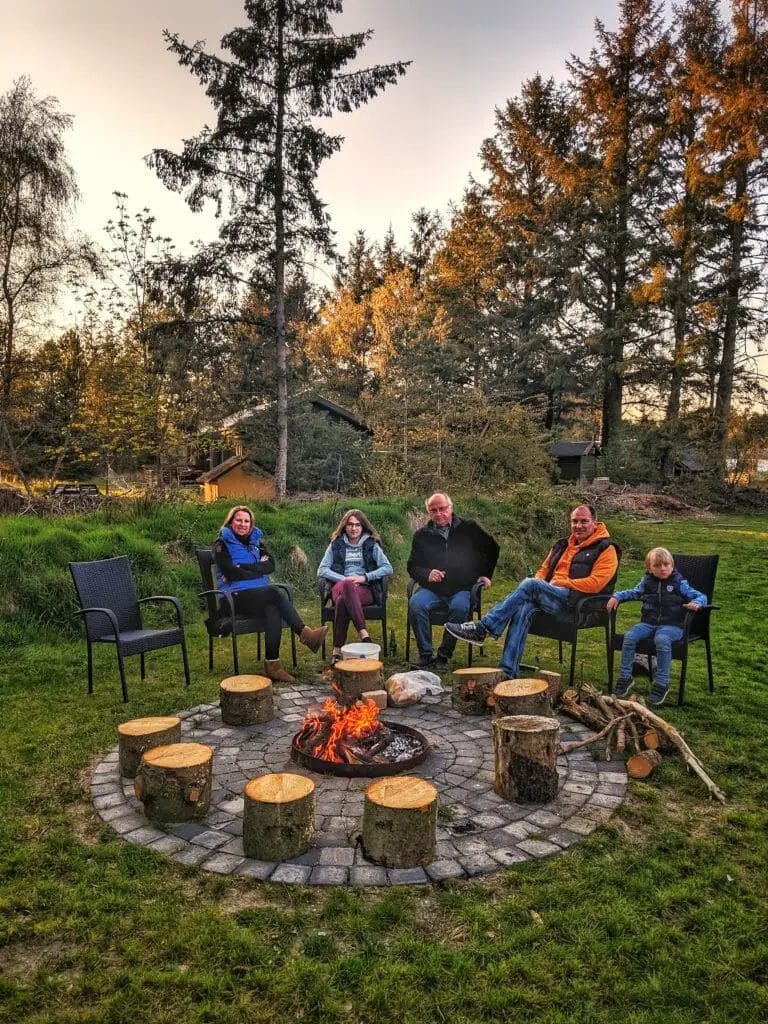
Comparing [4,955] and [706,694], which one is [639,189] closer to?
[706,694]

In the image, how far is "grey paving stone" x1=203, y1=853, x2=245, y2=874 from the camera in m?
2.63

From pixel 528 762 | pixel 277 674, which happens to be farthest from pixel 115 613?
pixel 528 762

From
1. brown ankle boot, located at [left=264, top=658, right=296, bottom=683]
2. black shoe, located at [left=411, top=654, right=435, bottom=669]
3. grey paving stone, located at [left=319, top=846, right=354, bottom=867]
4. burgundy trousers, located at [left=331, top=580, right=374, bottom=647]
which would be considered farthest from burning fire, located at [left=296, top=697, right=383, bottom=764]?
black shoe, located at [left=411, top=654, right=435, bottom=669]

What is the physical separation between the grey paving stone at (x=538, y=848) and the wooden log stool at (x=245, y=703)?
1.99 m

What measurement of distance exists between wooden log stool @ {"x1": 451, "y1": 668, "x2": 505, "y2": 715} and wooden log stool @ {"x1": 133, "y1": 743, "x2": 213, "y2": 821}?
1965 millimetres

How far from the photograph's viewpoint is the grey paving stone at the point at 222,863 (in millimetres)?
2631

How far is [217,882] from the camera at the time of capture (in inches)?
100

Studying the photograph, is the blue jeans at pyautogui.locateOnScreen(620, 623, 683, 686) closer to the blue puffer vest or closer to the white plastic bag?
the white plastic bag

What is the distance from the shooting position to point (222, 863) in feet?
8.77

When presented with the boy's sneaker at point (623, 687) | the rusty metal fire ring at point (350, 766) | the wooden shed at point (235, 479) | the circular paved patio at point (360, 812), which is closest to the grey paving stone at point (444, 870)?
the circular paved patio at point (360, 812)

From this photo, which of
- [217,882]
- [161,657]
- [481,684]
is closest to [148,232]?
[161,657]

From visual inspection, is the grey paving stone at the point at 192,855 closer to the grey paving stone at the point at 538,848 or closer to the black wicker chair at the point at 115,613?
the grey paving stone at the point at 538,848

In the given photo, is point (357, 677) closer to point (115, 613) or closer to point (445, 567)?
point (445, 567)

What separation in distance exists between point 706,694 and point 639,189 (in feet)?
79.1
